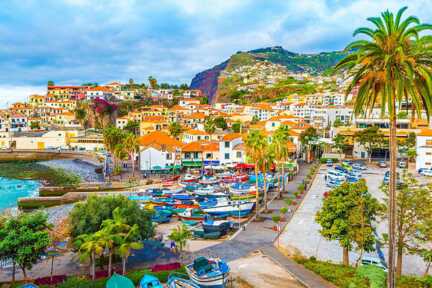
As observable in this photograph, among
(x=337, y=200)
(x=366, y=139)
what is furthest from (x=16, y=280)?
(x=366, y=139)

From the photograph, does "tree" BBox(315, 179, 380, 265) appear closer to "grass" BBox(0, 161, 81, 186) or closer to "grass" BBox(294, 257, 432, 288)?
"grass" BBox(294, 257, 432, 288)

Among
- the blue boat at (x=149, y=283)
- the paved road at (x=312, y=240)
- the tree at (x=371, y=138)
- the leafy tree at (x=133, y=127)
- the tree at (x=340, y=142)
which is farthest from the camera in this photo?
the leafy tree at (x=133, y=127)

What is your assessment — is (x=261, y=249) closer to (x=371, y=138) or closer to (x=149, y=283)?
(x=149, y=283)

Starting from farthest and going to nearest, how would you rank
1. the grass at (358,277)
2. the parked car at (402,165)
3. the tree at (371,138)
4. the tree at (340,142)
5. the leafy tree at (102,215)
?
the tree at (340,142)
the tree at (371,138)
the parked car at (402,165)
the leafy tree at (102,215)
the grass at (358,277)

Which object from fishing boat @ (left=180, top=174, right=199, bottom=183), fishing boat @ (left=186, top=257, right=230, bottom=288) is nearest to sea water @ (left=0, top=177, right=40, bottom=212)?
fishing boat @ (left=180, top=174, right=199, bottom=183)

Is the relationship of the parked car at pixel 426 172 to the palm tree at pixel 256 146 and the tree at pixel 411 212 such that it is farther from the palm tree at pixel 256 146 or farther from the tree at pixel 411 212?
the tree at pixel 411 212

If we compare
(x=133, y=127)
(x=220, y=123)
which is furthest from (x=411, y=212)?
(x=133, y=127)

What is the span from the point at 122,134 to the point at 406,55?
58.4m

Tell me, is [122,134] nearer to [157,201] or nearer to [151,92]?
[157,201]

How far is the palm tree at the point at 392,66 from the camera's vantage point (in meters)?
12.1

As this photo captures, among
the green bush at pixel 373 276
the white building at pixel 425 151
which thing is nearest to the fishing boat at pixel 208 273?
the green bush at pixel 373 276

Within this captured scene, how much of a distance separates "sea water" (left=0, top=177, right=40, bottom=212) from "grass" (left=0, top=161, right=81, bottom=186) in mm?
2463

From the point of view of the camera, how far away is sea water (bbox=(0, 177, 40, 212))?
2085 inches

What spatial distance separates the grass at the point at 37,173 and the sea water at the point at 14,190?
2463 millimetres
